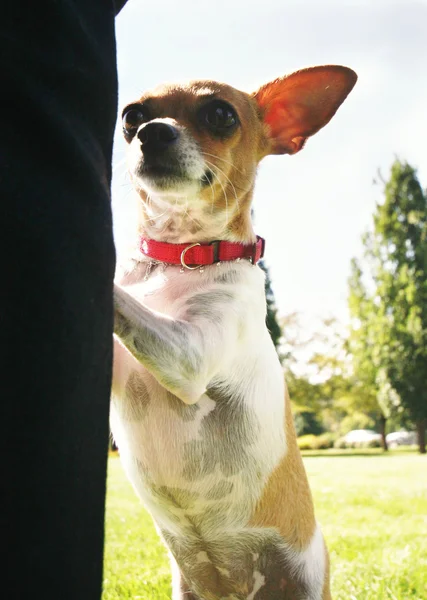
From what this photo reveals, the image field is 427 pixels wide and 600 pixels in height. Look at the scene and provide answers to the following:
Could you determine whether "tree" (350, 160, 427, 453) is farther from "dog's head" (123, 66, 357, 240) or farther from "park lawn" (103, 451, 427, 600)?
"dog's head" (123, 66, 357, 240)

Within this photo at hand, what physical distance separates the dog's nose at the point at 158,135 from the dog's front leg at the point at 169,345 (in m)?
→ 0.52

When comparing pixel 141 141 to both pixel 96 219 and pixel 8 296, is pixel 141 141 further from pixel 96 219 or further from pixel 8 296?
pixel 8 296

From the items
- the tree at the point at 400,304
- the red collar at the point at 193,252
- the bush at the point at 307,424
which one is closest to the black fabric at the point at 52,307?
the red collar at the point at 193,252

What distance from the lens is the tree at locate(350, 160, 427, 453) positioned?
26.8 metres

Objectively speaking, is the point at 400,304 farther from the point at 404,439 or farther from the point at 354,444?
the point at 404,439

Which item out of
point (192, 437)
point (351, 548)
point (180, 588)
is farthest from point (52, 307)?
point (351, 548)

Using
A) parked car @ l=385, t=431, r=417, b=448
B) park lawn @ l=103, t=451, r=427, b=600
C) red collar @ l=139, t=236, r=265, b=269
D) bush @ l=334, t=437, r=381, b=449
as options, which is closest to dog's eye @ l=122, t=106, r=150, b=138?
red collar @ l=139, t=236, r=265, b=269

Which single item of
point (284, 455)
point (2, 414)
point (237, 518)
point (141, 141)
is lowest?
point (237, 518)

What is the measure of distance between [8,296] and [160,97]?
4.07ft

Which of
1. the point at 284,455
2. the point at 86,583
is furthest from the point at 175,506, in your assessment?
the point at 86,583

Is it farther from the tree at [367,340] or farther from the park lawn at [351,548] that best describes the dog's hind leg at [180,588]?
the tree at [367,340]

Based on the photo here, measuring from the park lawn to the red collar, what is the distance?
5.97 feet

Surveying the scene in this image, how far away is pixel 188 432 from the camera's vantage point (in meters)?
1.74

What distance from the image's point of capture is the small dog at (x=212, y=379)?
1.73 m
